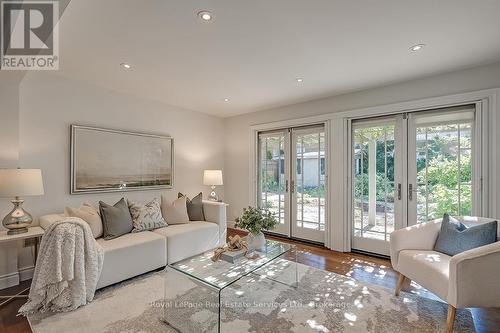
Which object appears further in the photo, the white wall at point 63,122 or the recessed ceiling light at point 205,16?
the white wall at point 63,122

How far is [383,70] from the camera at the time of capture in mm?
2852

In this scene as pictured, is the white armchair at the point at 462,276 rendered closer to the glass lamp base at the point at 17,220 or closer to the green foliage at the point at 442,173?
the green foliage at the point at 442,173

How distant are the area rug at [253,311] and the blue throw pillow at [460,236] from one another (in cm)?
53

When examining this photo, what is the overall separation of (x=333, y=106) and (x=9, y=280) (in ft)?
15.2

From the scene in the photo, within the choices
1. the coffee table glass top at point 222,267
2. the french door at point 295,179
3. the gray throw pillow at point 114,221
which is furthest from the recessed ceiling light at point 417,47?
the gray throw pillow at point 114,221

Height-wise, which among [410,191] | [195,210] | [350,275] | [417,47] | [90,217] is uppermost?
[417,47]

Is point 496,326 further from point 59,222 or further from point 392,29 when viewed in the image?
point 59,222

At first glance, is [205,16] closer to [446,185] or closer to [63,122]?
[63,122]

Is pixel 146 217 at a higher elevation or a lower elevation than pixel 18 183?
lower

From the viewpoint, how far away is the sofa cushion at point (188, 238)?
3074mm

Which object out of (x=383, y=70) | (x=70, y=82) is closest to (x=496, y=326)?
(x=383, y=70)

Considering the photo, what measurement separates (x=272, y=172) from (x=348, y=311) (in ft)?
9.38

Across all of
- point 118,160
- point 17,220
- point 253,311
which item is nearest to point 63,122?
point 118,160

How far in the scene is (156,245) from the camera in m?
2.88
